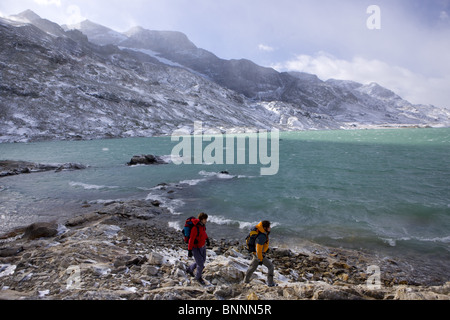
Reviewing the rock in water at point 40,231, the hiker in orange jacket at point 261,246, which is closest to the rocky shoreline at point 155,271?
the rock in water at point 40,231

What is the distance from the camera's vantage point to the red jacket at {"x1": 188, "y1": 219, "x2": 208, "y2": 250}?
8.46 metres

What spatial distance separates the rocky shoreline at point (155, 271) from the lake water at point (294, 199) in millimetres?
2645

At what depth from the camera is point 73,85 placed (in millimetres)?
128625

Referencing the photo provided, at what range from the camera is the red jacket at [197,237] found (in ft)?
27.8

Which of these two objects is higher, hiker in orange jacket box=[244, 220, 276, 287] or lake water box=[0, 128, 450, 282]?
hiker in orange jacket box=[244, 220, 276, 287]

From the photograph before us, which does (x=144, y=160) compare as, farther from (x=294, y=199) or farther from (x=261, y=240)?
(x=261, y=240)

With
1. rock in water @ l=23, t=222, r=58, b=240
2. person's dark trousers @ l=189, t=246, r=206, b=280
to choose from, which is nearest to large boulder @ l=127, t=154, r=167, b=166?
rock in water @ l=23, t=222, r=58, b=240

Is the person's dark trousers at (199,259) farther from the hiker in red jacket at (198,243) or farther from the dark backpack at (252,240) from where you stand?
the dark backpack at (252,240)

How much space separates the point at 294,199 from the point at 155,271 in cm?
1669

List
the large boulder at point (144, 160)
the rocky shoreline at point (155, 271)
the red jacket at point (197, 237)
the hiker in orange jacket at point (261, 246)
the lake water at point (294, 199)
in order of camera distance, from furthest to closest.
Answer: the large boulder at point (144, 160), the lake water at point (294, 199), the red jacket at point (197, 237), the hiker in orange jacket at point (261, 246), the rocky shoreline at point (155, 271)

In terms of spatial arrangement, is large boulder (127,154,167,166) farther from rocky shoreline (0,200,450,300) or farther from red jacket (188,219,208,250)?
red jacket (188,219,208,250)

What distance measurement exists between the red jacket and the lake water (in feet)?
23.0

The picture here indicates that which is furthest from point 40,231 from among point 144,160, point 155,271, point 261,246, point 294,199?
point 144,160
